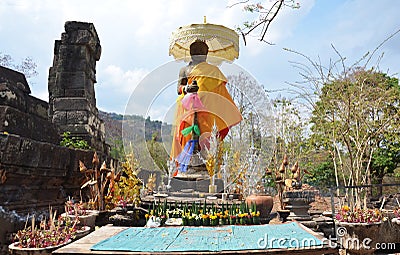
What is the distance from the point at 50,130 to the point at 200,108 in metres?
4.85

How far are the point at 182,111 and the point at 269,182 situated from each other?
678cm

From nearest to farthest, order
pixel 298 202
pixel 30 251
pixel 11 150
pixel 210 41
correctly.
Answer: pixel 30 251 → pixel 11 150 → pixel 298 202 → pixel 210 41

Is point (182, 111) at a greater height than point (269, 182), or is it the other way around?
point (182, 111)

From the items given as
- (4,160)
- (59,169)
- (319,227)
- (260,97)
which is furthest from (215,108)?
(4,160)

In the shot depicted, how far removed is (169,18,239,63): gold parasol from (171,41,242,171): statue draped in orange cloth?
762 millimetres

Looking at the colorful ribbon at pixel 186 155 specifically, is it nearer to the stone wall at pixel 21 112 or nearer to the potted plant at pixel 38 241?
the stone wall at pixel 21 112

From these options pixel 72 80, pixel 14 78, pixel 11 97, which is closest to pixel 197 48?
pixel 72 80

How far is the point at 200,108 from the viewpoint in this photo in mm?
9914

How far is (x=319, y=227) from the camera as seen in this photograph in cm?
558

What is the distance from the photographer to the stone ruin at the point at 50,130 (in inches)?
151

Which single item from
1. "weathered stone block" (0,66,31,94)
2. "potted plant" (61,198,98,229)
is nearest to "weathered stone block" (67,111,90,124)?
"weathered stone block" (0,66,31,94)

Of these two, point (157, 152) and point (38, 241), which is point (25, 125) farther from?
point (157, 152)

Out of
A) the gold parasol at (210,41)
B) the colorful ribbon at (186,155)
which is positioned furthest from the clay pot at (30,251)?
the gold parasol at (210,41)

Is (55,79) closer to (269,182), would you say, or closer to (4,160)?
(4,160)
